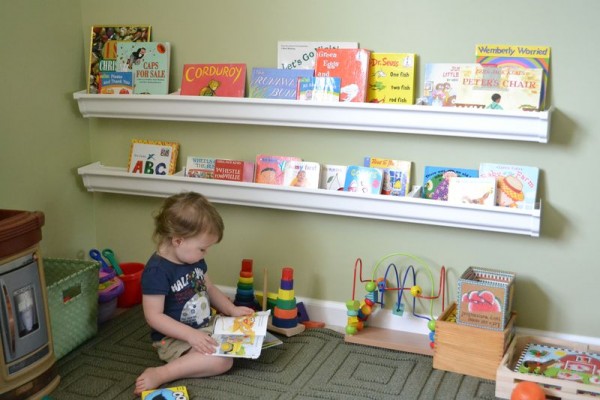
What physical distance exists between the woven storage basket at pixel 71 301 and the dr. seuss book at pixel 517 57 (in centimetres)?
155

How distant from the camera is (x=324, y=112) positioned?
244 centimetres

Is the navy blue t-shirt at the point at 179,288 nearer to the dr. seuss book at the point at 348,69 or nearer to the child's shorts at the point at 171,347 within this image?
the child's shorts at the point at 171,347

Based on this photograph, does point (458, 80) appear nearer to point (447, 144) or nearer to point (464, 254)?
point (447, 144)

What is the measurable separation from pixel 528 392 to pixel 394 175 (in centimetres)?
87

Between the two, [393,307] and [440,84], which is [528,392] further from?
[440,84]

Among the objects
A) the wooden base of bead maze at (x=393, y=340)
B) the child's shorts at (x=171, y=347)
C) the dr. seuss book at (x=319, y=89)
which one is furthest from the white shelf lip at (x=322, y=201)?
the child's shorts at (x=171, y=347)

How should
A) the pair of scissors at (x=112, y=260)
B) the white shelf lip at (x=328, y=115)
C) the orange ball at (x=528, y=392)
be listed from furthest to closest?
the pair of scissors at (x=112, y=260) → the white shelf lip at (x=328, y=115) → the orange ball at (x=528, y=392)

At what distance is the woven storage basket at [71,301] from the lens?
2.33 m

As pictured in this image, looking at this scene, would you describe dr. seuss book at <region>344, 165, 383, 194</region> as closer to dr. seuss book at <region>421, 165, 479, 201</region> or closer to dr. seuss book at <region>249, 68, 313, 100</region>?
dr. seuss book at <region>421, 165, 479, 201</region>

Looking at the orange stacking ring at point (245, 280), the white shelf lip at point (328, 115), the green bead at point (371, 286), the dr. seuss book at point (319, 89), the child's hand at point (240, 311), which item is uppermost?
the dr. seuss book at point (319, 89)

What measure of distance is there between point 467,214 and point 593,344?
0.62 meters

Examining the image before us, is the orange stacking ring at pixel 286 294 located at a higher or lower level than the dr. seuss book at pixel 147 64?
lower

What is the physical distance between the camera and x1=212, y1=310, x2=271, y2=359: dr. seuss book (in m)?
2.21

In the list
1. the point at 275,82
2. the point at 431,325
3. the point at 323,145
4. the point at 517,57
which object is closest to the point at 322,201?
the point at 323,145
